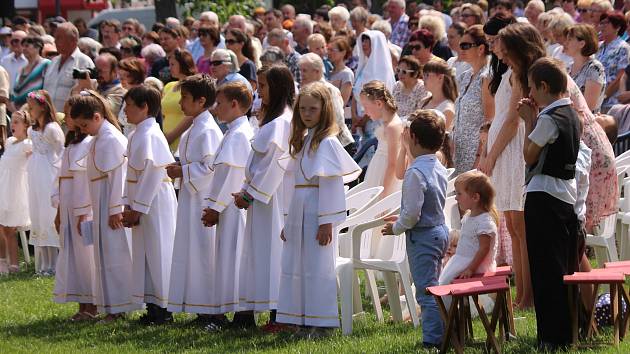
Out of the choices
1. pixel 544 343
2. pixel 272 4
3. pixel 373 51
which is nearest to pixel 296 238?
pixel 544 343

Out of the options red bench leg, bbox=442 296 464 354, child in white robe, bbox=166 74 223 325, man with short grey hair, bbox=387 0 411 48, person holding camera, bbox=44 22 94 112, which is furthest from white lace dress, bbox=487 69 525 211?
man with short grey hair, bbox=387 0 411 48

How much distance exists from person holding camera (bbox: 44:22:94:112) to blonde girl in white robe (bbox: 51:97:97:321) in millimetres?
4522

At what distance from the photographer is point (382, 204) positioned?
9.05m

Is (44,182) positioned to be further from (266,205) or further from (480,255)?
(480,255)

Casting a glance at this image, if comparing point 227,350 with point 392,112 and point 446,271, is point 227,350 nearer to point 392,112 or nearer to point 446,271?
point 446,271

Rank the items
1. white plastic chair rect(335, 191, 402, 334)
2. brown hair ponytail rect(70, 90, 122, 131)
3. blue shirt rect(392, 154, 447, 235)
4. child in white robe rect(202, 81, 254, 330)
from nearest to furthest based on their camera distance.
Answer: blue shirt rect(392, 154, 447, 235) → white plastic chair rect(335, 191, 402, 334) → child in white robe rect(202, 81, 254, 330) → brown hair ponytail rect(70, 90, 122, 131)

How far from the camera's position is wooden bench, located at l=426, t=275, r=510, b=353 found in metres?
7.17

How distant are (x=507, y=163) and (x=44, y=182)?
19.0 ft

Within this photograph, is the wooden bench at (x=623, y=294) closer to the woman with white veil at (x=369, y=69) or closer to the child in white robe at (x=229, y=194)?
the child in white robe at (x=229, y=194)

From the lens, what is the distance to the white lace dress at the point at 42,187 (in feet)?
42.5

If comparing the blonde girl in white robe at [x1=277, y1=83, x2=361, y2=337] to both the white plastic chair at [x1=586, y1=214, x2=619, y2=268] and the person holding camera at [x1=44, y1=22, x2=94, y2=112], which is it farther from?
the person holding camera at [x1=44, y1=22, x2=94, y2=112]

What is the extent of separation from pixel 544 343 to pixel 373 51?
737cm

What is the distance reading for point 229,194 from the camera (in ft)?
30.2

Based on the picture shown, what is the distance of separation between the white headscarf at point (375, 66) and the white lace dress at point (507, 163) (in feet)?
16.6
